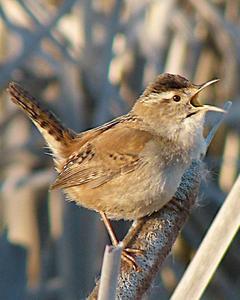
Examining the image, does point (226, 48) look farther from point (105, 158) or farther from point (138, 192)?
point (138, 192)

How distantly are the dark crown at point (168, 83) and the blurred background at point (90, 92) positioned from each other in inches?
57.9

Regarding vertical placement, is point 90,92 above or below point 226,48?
above

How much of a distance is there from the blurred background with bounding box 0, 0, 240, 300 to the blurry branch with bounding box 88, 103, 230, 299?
1.53 m

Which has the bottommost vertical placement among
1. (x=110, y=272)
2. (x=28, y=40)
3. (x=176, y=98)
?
(x=110, y=272)

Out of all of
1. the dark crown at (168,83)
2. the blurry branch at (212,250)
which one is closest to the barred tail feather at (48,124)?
the dark crown at (168,83)

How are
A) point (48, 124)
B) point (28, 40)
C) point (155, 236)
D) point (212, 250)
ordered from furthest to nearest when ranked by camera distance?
point (28, 40) → point (48, 124) → point (155, 236) → point (212, 250)

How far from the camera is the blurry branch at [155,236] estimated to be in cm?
160

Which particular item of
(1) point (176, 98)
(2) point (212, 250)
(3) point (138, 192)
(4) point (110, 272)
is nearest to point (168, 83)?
(1) point (176, 98)

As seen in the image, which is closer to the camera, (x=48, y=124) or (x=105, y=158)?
(x=105, y=158)

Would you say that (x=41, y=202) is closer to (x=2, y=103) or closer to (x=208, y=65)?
(x=2, y=103)

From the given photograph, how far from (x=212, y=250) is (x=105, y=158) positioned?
75cm

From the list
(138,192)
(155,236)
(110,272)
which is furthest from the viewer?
(138,192)

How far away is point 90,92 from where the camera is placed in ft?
13.1

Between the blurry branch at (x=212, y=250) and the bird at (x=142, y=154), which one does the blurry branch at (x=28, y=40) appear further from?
the blurry branch at (x=212, y=250)
